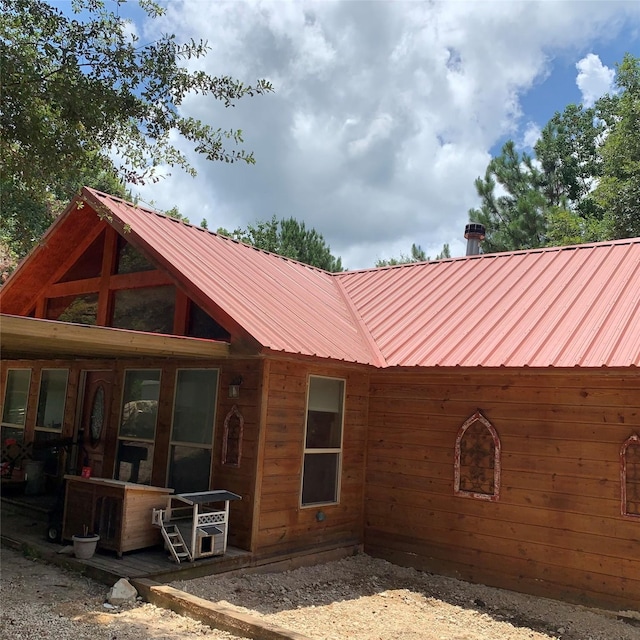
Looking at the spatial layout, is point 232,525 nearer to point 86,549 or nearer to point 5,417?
point 86,549

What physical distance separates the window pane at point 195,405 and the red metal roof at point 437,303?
3.83 ft

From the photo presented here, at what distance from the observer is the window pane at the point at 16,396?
11320 millimetres

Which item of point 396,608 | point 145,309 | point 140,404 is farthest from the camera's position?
A: point 145,309

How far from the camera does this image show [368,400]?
9.05 meters

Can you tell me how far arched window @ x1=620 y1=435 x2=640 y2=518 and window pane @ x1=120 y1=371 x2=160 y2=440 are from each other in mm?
5890

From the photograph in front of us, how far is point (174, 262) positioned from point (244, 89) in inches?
Answer: 101

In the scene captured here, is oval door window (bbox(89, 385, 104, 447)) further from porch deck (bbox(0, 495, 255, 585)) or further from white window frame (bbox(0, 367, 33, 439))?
white window frame (bbox(0, 367, 33, 439))

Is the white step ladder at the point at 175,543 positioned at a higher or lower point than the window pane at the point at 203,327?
lower

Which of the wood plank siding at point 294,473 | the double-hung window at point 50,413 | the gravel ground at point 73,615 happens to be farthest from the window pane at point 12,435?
the wood plank siding at point 294,473

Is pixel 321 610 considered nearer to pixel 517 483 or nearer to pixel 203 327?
pixel 517 483

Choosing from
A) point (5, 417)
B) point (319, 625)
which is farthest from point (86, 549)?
point (5, 417)

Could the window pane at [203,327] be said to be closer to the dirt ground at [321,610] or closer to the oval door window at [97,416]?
the oval door window at [97,416]

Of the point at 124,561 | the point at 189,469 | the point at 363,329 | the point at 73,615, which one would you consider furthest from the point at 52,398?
the point at 73,615

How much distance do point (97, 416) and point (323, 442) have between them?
3780 mm
